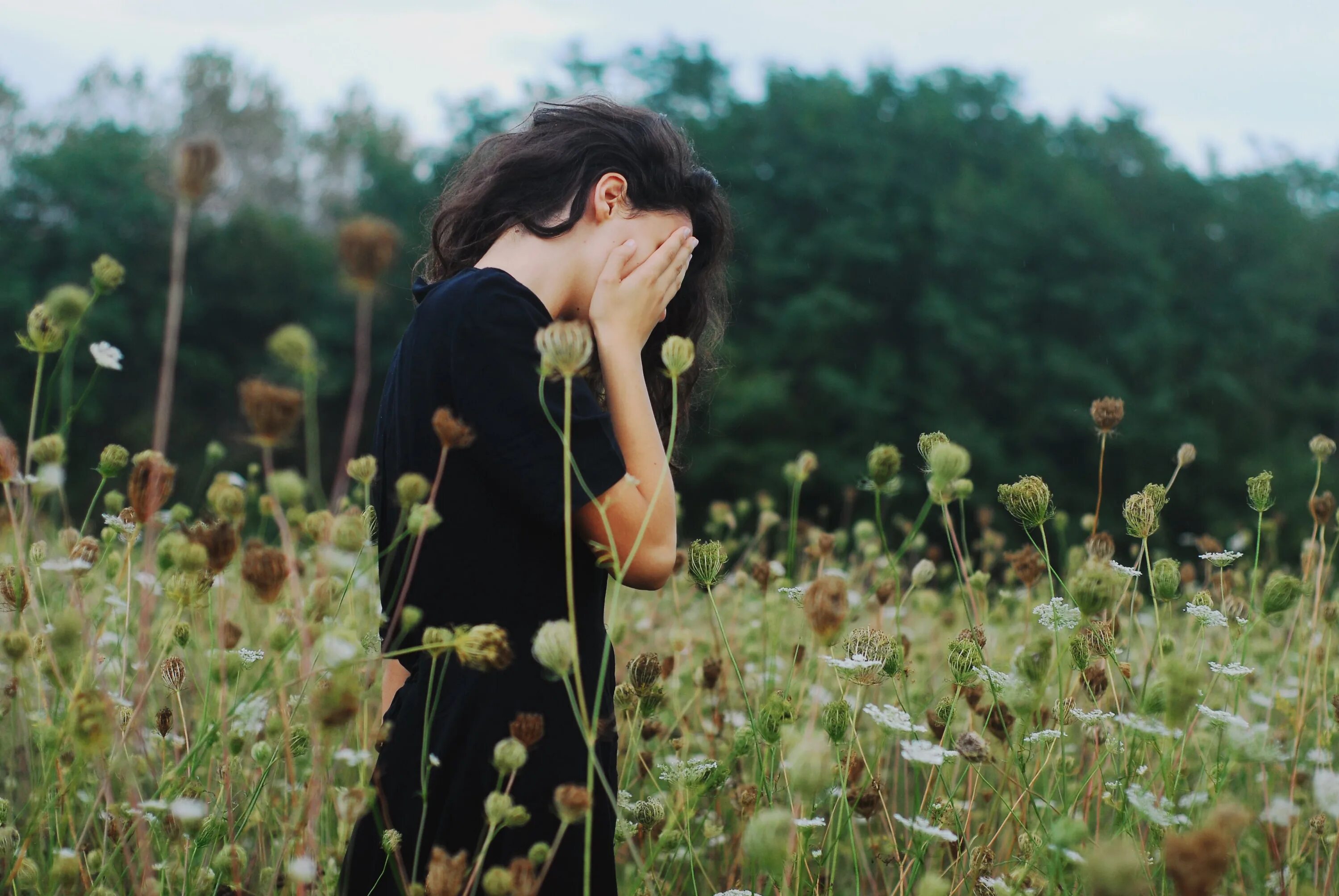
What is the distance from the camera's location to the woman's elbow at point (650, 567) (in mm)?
1310

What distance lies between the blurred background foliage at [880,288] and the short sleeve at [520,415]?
46.2 feet

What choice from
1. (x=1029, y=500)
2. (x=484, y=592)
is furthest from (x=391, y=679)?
(x=1029, y=500)

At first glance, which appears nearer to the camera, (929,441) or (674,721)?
(929,441)

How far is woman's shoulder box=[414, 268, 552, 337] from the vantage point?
1.33m

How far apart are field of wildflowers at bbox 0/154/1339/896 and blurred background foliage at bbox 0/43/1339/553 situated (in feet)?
43.0

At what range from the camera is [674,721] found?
8.45 ft

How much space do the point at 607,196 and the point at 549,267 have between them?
15cm

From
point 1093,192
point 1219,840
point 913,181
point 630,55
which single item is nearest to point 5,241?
point 630,55

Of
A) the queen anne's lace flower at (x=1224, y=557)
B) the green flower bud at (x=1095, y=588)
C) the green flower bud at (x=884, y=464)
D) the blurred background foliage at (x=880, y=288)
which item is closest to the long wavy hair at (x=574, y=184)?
the green flower bud at (x=884, y=464)

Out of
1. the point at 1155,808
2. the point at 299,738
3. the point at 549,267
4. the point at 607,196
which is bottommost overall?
the point at 299,738

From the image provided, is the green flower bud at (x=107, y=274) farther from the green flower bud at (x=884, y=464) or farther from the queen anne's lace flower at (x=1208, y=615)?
the queen anne's lace flower at (x=1208, y=615)

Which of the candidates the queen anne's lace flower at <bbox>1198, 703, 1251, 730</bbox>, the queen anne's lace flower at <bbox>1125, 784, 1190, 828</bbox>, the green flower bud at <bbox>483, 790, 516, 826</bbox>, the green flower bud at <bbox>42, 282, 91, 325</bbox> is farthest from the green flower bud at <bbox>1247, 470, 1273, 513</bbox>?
the green flower bud at <bbox>42, 282, 91, 325</bbox>

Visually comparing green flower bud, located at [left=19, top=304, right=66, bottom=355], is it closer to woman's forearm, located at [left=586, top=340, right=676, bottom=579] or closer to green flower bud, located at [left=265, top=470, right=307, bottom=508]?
green flower bud, located at [left=265, top=470, right=307, bottom=508]

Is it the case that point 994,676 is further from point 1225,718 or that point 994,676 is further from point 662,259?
point 662,259
